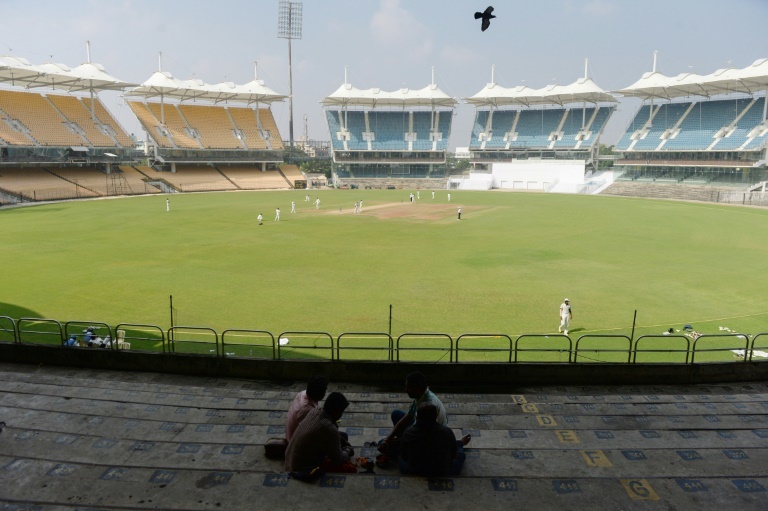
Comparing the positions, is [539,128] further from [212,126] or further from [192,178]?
[192,178]

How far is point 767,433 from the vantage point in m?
7.22

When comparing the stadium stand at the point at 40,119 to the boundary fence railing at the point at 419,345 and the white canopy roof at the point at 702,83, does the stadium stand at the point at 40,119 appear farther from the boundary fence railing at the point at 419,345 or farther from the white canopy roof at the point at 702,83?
the white canopy roof at the point at 702,83

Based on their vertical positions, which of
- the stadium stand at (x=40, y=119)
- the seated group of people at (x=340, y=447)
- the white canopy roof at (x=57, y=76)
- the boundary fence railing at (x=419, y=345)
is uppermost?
the white canopy roof at (x=57, y=76)

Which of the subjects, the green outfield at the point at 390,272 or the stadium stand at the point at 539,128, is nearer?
the green outfield at the point at 390,272

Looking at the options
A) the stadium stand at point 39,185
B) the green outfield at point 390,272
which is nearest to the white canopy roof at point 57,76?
the stadium stand at point 39,185

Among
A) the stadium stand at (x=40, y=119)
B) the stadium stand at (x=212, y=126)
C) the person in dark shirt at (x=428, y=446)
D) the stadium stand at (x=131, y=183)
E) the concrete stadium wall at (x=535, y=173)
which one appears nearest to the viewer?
the person in dark shirt at (x=428, y=446)

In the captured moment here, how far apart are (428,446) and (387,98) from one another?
9021 cm

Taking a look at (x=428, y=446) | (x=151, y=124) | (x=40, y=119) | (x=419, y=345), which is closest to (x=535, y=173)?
(x=151, y=124)

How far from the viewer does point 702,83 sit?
67.7 meters

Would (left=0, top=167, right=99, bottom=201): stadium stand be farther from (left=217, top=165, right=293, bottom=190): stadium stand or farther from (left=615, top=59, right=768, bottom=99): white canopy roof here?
(left=615, top=59, right=768, bottom=99): white canopy roof

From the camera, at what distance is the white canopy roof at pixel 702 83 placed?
6425 cm

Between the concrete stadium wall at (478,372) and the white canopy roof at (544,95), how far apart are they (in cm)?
8013

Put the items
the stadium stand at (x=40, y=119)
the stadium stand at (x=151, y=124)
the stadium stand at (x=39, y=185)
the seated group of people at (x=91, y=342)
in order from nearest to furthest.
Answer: the seated group of people at (x=91, y=342) < the stadium stand at (x=39, y=185) < the stadium stand at (x=40, y=119) < the stadium stand at (x=151, y=124)

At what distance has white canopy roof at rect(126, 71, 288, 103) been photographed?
7481cm
